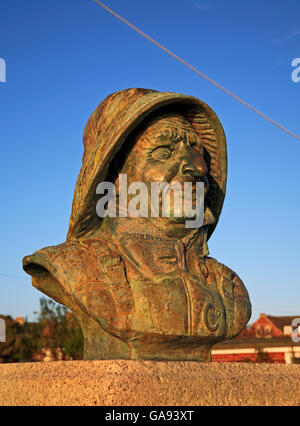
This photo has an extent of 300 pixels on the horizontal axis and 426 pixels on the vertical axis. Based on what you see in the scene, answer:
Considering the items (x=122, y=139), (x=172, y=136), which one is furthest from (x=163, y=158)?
(x=122, y=139)

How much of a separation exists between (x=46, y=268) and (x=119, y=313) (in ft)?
1.86

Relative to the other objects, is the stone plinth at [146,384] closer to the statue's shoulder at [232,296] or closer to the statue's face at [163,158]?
the statue's shoulder at [232,296]

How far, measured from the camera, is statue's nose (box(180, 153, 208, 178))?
12.3ft

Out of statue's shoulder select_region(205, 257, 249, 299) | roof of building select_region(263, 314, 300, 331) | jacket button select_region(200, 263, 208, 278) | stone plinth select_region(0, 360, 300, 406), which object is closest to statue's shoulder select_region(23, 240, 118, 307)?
stone plinth select_region(0, 360, 300, 406)

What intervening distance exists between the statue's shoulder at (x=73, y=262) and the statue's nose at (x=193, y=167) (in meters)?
0.71

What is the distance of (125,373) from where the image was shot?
2.93 m

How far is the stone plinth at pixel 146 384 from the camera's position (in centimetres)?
290

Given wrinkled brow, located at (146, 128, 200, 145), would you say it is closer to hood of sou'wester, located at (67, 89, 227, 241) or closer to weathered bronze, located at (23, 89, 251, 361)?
weathered bronze, located at (23, 89, 251, 361)

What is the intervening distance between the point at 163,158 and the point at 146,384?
151 centimetres

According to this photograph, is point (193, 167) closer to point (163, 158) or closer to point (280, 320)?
point (163, 158)

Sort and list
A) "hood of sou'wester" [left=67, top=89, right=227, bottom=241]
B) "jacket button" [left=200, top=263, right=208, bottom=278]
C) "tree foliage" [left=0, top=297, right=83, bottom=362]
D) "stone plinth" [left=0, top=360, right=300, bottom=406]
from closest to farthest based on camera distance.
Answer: "stone plinth" [left=0, top=360, right=300, bottom=406], "hood of sou'wester" [left=67, top=89, right=227, bottom=241], "jacket button" [left=200, top=263, right=208, bottom=278], "tree foliage" [left=0, top=297, right=83, bottom=362]

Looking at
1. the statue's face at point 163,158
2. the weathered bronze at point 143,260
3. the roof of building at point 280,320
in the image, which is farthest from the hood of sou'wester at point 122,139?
the roof of building at point 280,320

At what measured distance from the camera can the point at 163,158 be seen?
3.79 m
